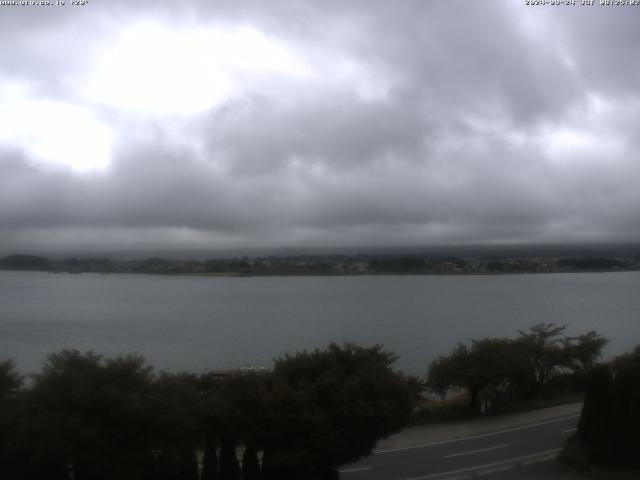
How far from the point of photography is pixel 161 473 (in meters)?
12.8

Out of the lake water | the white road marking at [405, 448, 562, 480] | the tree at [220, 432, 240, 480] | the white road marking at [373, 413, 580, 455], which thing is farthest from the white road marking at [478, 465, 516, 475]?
the lake water

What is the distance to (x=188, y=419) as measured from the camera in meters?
12.4

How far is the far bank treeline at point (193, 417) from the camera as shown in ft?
39.3

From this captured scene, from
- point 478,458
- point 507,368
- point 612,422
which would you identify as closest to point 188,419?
point 478,458

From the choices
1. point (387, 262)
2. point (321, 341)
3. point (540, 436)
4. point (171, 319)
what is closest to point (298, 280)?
point (387, 262)

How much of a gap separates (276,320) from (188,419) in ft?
152

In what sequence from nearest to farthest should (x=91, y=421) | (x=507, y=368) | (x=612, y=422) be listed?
1. (x=91, y=421)
2. (x=612, y=422)
3. (x=507, y=368)

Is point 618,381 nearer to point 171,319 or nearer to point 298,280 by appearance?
point 171,319

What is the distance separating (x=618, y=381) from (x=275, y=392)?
847cm

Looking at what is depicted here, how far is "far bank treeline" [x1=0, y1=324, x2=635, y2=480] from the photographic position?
11992 millimetres

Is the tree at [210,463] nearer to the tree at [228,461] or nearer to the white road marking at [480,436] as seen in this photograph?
the tree at [228,461]

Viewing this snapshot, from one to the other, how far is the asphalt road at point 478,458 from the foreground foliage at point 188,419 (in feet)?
8.61

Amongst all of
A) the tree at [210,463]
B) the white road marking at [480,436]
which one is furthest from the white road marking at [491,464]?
the tree at [210,463]

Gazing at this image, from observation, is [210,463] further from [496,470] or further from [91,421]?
[496,470]
